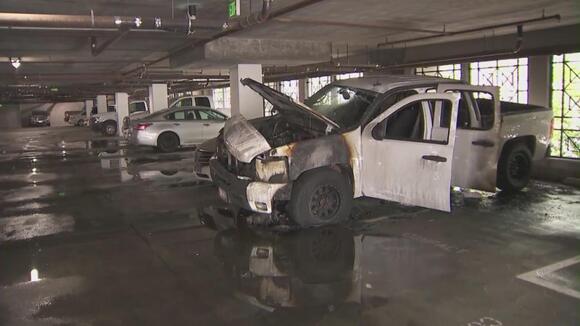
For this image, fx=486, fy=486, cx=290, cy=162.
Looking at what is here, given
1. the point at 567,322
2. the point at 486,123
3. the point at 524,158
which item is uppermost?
the point at 486,123

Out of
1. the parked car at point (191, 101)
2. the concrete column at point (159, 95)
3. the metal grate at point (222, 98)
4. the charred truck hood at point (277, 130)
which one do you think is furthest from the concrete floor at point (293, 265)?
the metal grate at point (222, 98)

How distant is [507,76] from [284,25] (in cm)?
780

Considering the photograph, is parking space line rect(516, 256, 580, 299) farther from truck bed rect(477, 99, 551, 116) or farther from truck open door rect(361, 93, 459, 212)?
truck bed rect(477, 99, 551, 116)

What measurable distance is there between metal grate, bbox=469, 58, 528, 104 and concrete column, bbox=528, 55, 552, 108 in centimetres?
60

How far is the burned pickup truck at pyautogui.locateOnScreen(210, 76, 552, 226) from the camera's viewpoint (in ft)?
20.6

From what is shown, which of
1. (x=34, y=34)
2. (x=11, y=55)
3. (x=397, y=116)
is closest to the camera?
(x=397, y=116)

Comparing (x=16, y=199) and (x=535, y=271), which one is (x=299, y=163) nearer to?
(x=535, y=271)

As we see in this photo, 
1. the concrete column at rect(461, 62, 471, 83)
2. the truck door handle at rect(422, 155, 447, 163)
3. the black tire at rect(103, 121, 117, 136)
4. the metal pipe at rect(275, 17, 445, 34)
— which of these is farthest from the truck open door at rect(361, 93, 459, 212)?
the black tire at rect(103, 121, 117, 136)

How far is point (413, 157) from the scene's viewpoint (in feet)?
21.1

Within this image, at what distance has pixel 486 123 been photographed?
8227 millimetres

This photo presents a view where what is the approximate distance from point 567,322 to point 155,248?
4427mm

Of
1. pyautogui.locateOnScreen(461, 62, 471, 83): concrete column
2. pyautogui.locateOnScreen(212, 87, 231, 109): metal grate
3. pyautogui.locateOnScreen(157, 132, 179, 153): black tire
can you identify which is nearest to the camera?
pyautogui.locateOnScreen(461, 62, 471, 83): concrete column

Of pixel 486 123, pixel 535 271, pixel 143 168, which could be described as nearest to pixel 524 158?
pixel 486 123

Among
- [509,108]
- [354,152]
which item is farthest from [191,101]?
[354,152]
